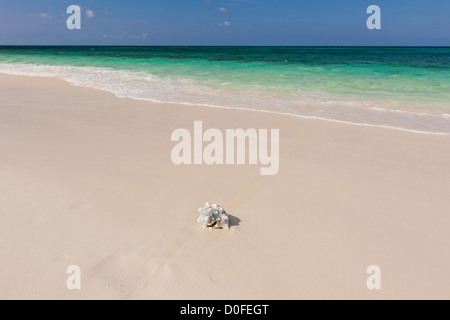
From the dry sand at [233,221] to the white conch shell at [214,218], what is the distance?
0.08 m

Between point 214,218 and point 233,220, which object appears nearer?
point 214,218

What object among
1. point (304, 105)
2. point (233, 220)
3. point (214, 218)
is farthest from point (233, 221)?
point (304, 105)

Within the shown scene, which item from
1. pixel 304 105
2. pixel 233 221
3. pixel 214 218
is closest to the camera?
pixel 214 218

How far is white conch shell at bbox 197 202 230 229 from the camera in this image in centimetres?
262

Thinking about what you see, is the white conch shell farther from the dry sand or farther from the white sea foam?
the white sea foam

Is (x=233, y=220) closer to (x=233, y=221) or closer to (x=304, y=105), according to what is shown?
(x=233, y=221)

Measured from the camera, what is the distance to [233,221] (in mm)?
2799

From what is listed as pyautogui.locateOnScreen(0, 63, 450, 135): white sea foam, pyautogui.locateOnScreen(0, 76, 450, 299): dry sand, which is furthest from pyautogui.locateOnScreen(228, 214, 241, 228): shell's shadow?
pyautogui.locateOnScreen(0, 63, 450, 135): white sea foam

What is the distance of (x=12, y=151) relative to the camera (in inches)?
169

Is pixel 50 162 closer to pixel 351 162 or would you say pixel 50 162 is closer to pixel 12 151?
pixel 12 151

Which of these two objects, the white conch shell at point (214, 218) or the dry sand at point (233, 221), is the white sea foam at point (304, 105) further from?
the white conch shell at point (214, 218)

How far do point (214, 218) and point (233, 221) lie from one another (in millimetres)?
263

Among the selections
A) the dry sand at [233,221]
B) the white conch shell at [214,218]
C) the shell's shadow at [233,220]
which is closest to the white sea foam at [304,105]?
the dry sand at [233,221]
